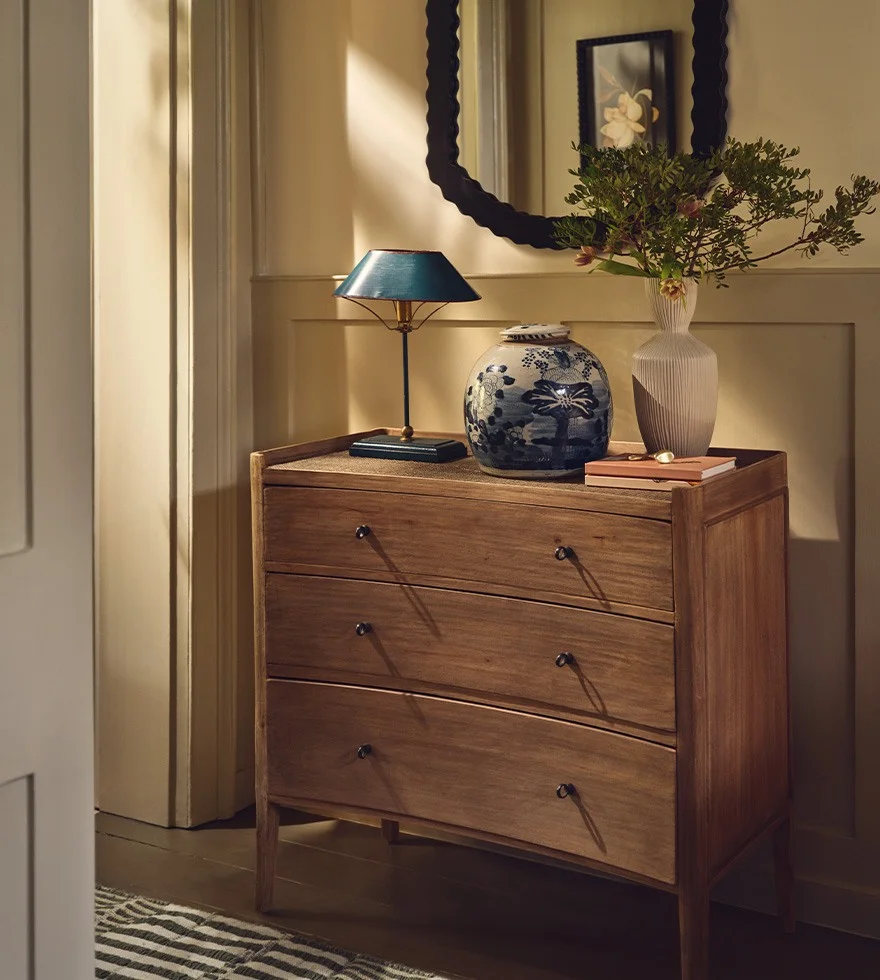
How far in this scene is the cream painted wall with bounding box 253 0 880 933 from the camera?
229cm

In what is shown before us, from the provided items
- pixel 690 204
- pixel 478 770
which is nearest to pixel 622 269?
pixel 690 204

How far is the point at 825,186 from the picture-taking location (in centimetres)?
227

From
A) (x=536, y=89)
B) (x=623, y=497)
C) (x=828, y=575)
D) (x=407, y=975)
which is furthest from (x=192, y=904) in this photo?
(x=536, y=89)

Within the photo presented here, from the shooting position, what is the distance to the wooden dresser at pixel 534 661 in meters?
1.99

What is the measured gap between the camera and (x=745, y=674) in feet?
7.01

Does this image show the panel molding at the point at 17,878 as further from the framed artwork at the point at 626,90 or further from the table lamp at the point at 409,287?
the framed artwork at the point at 626,90

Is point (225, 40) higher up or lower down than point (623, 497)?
higher up

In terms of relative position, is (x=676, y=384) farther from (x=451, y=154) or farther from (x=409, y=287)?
(x=451, y=154)

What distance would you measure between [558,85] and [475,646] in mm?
1159

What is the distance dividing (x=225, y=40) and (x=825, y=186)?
140 cm

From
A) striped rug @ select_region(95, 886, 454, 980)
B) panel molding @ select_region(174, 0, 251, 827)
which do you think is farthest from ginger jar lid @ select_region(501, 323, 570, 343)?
striped rug @ select_region(95, 886, 454, 980)

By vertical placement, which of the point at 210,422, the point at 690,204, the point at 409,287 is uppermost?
the point at 690,204

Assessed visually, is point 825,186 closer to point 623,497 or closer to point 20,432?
point 623,497

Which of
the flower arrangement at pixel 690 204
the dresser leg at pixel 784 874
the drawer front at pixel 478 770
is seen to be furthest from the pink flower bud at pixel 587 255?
the dresser leg at pixel 784 874
